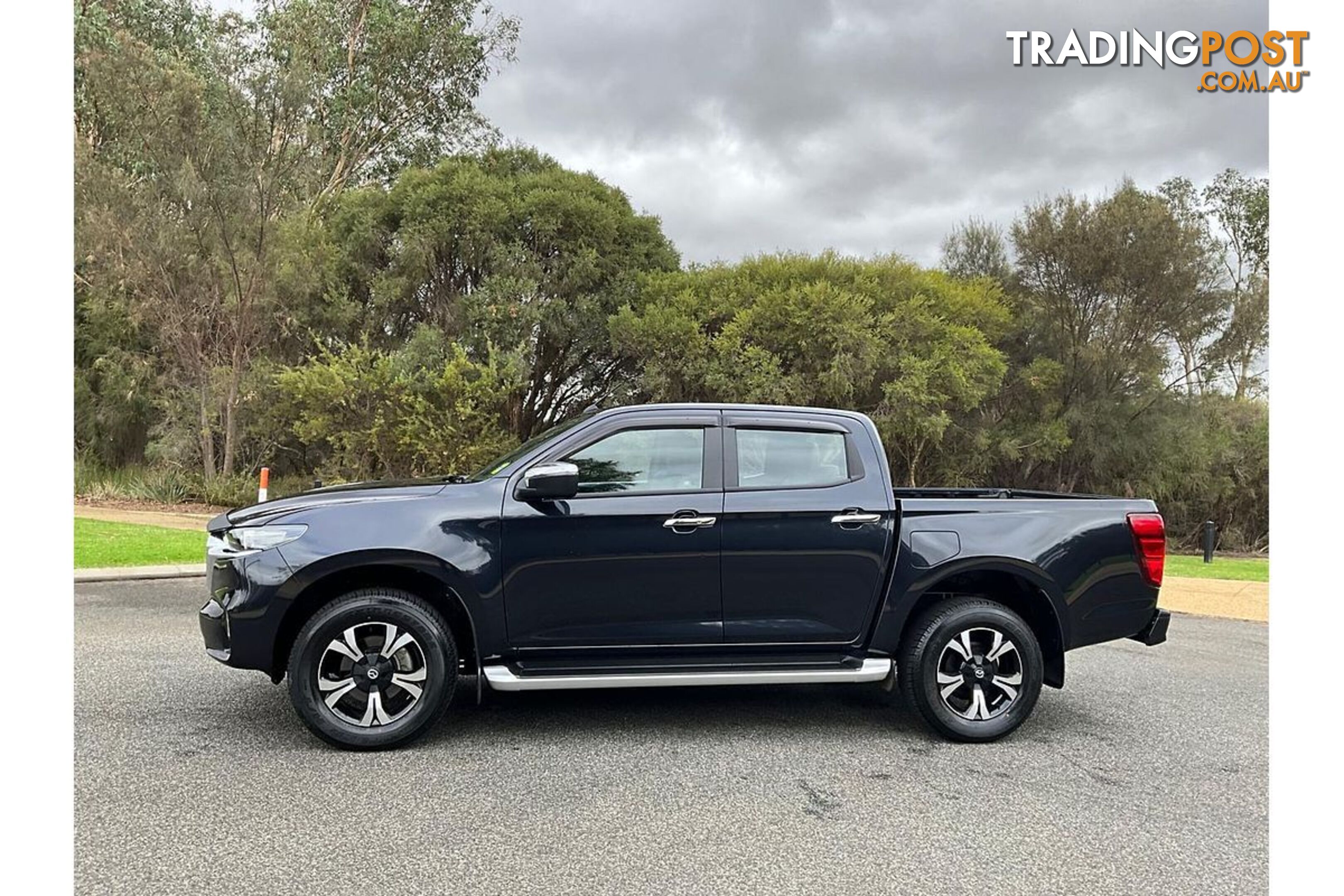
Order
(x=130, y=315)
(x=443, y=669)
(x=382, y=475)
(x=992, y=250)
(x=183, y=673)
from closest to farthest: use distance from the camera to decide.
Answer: (x=443, y=669) < (x=183, y=673) < (x=382, y=475) < (x=130, y=315) < (x=992, y=250)

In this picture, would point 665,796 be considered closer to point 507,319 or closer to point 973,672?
point 973,672

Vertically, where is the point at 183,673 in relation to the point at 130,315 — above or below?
below

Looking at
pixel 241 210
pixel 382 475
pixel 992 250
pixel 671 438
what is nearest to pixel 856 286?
pixel 992 250

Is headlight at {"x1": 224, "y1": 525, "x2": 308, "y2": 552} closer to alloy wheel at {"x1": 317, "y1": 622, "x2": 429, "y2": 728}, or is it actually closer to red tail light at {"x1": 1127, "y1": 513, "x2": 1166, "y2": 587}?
alloy wheel at {"x1": 317, "y1": 622, "x2": 429, "y2": 728}

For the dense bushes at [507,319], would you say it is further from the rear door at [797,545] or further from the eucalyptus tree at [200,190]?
the rear door at [797,545]

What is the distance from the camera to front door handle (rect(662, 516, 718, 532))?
5375 millimetres

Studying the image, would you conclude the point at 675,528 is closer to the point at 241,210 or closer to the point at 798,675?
the point at 798,675

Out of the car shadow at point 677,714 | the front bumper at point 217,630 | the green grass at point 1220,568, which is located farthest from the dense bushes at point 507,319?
the front bumper at point 217,630

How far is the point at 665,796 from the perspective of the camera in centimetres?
453

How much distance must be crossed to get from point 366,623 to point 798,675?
2.34 meters

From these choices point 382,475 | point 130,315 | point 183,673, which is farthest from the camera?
point 130,315

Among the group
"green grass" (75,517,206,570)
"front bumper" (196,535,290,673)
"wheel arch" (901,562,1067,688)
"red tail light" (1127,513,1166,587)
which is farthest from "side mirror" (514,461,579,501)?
"green grass" (75,517,206,570)

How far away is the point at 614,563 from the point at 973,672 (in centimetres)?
213

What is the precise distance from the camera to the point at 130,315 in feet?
69.6
